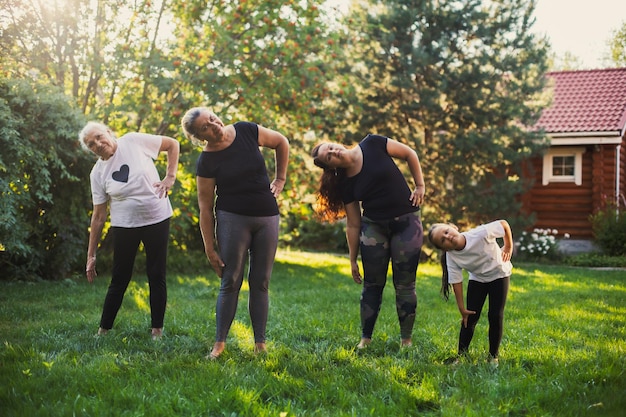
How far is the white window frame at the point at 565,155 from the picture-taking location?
Answer: 17.0 m

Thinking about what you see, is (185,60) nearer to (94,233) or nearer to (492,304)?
(94,233)

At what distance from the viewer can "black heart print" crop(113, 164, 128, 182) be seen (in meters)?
5.04

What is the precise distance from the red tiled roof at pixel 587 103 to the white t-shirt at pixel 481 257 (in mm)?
12000

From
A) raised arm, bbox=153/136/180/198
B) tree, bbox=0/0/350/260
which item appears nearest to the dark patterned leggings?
raised arm, bbox=153/136/180/198

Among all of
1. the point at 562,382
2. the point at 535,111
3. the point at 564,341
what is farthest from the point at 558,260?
the point at 562,382

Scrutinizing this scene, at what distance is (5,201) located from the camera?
7.26 m

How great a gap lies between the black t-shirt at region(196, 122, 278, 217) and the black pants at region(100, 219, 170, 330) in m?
0.93

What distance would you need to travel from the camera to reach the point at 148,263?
522 cm

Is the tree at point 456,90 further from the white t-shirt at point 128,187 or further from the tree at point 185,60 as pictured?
the white t-shirt at point 128,187

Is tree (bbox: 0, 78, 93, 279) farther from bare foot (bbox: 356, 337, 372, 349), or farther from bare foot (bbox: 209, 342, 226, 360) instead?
bare foot (bbox: 356, 337, 372, 349)

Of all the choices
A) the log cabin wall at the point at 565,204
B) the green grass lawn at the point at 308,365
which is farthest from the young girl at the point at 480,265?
the log cabin wall at the point at 565,204

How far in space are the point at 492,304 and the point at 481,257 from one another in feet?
1.21

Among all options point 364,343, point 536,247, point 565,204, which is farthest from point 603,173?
point 364,343

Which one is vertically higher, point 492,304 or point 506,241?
point 506,241
